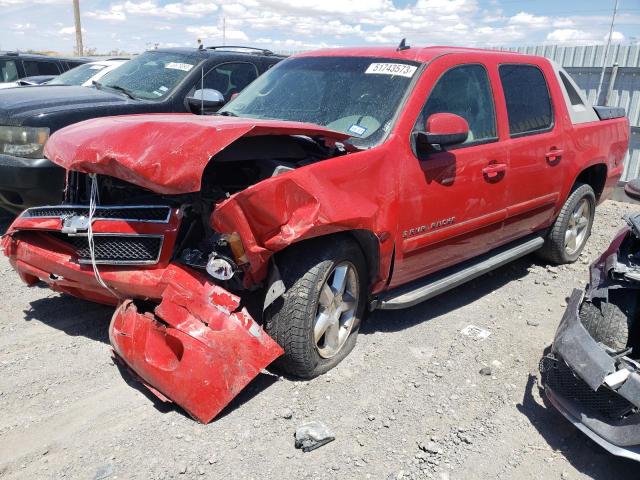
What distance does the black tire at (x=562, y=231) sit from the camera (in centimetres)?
530

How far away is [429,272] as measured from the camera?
402 centimetres

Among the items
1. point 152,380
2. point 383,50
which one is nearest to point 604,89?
point 383,50

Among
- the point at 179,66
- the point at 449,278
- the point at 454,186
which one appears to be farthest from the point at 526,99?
the point at 179,66

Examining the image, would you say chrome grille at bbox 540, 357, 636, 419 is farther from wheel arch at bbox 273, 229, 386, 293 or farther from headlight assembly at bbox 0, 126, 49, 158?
headlight assembly at bbox 0, 126, 49, 158

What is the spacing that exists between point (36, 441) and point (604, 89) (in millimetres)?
9609

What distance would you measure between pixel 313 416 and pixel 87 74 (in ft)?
20.7

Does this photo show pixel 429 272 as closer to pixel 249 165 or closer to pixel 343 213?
pixel 343 213

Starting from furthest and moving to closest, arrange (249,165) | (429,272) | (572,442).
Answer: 1. (429,272)
2. (249,165)
3. (572,442)

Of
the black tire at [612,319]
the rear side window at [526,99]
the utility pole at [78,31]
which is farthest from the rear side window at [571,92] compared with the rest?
the utility pole at [78,31]

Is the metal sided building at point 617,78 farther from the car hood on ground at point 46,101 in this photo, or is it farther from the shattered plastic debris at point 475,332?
the car hood on ground at point 46,101

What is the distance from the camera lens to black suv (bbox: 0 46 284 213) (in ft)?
16.5

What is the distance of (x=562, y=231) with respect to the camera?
5.33 m

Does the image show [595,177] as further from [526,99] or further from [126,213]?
[126,213]

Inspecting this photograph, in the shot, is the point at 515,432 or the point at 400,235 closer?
the point at 515,432
